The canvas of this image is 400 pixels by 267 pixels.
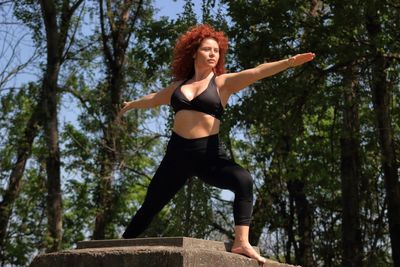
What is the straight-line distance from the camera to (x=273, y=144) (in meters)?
15.5

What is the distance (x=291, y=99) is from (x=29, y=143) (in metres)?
9.44

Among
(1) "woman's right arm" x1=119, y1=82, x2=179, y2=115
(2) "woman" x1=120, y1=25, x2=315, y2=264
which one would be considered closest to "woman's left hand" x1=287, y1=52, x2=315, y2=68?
(2) "woman" x1=120, y1=25, x2=315, y2=264

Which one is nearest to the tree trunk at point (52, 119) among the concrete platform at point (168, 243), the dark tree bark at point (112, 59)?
the dark tree bark at point (112, 59)

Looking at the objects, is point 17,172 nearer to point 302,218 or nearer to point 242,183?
point 302,218

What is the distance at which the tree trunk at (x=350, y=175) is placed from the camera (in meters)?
15.2

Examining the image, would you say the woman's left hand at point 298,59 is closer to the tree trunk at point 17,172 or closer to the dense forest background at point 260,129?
the dense forest background at point 260,129

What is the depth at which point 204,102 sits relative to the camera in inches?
203

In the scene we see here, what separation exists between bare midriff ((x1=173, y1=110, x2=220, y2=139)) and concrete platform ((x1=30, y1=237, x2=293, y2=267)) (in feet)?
2.57

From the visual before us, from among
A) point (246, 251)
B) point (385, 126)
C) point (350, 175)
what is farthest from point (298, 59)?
point (350, 175)

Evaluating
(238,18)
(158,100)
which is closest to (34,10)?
(238,18)

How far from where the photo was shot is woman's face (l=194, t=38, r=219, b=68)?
5.43m

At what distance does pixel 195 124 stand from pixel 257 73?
0.60m

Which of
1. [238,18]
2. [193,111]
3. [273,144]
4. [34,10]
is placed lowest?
[193,111]

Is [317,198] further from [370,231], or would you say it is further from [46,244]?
[46,244]
